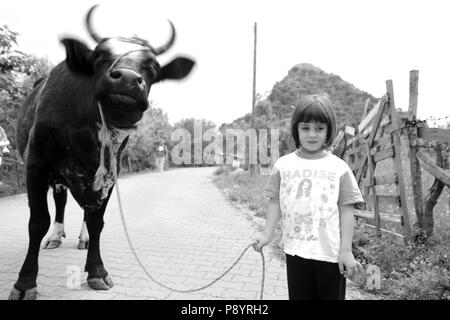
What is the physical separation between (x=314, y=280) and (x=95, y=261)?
7.13ft

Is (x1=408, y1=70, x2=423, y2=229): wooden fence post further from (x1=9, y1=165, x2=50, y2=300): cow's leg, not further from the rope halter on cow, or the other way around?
(x1=9, y1=165, x2=50, y2=300): cow's leg

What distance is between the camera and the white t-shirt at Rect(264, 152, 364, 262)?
6.69 feet

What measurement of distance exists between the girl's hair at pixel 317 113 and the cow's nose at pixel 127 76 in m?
1.09

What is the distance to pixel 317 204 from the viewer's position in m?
2.06

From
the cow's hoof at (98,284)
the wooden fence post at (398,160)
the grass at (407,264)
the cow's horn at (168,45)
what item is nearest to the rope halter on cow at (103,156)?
the cow's horn at (168,45)

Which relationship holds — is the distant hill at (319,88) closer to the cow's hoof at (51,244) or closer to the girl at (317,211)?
the cow's hoof at (51,244)

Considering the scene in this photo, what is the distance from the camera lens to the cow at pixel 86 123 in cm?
281

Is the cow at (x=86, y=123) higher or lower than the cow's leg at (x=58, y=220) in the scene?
higher

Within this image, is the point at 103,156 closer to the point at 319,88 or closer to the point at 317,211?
the point at 317,211

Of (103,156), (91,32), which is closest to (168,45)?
(91,32)

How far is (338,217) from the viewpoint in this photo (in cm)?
209

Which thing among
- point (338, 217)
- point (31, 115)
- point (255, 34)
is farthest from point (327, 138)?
point (255, 34)
